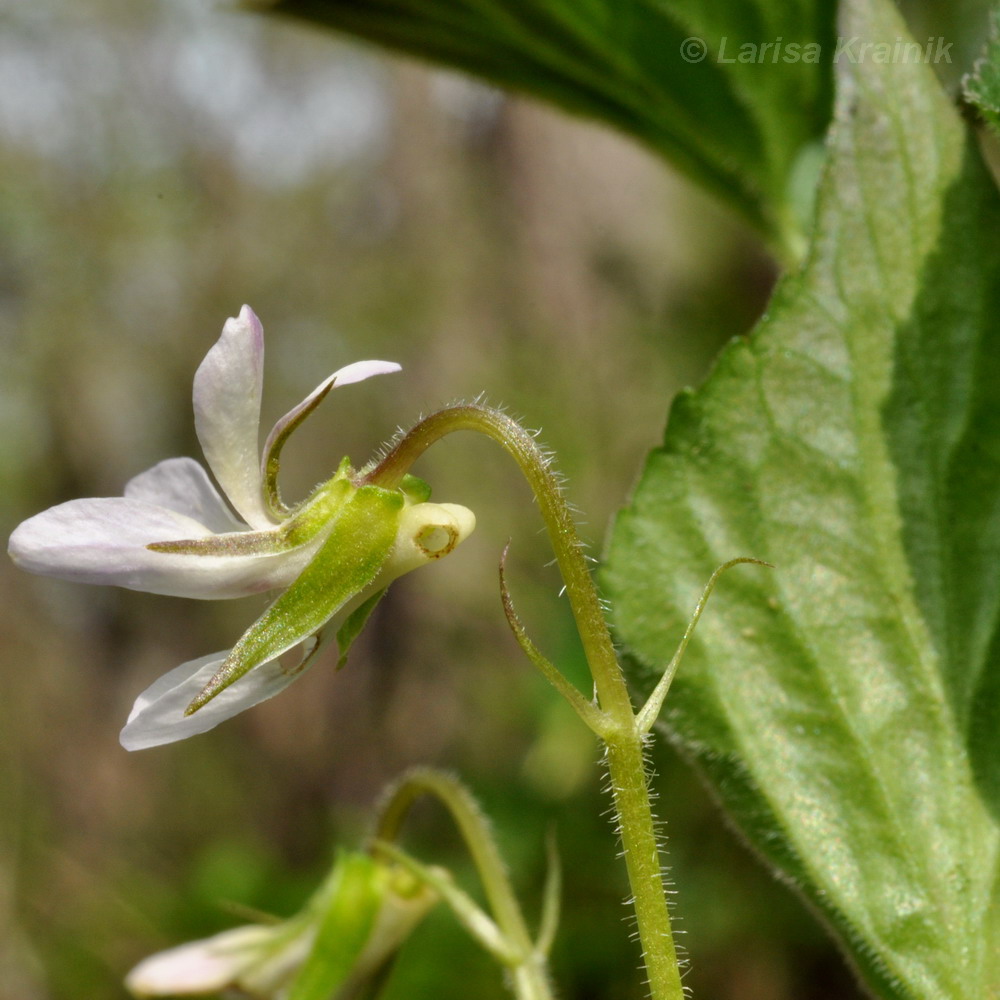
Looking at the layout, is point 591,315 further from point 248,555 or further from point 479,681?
point 248,555

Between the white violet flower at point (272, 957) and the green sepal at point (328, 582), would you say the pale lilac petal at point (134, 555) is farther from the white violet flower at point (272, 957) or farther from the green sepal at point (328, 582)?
the white violet flower at point (272, 957)

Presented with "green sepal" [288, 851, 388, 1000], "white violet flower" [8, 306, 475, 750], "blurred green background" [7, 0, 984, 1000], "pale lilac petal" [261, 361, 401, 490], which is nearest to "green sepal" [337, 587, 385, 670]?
"white violet flower" [8, 306, 475, 750]

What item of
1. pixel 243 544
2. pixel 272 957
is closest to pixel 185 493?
pixel 243 544

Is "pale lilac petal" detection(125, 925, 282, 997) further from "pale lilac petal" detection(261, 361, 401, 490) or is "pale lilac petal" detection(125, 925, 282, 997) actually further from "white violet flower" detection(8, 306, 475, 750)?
"pale lilac petal" detection(261, 361, 401, 490)

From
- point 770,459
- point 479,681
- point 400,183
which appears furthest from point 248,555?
point 400,183

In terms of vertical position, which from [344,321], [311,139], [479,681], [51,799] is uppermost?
[311,139]
